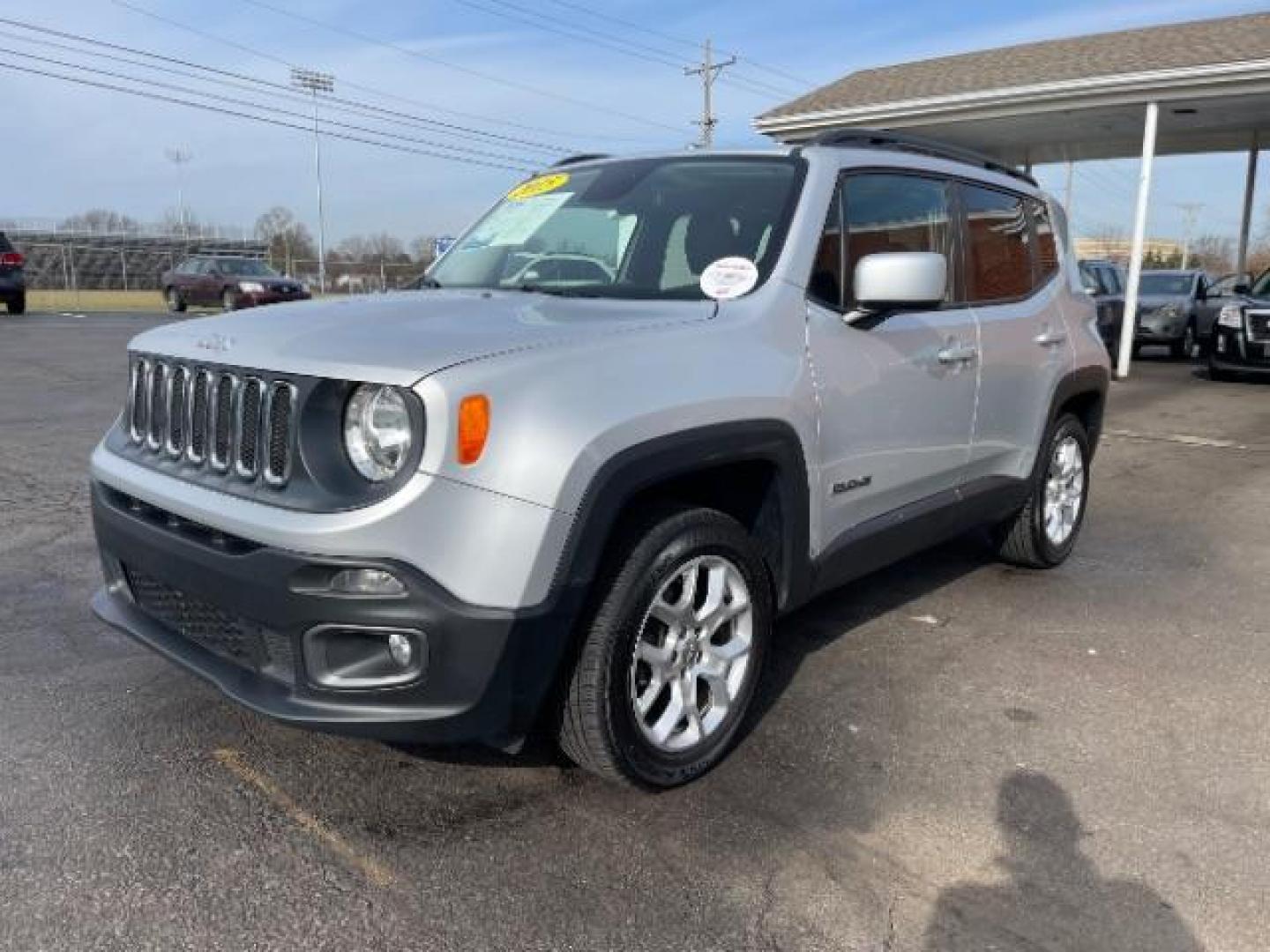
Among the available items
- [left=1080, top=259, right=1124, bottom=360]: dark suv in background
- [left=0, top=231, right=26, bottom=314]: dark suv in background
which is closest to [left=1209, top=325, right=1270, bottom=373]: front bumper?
[left=1080, top=259, right=1124, bottom=360]: dark suv in background

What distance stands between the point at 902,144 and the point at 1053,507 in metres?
2.13

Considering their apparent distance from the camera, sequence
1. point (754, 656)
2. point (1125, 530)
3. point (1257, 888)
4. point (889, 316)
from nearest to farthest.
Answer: point (1257, 888)
point (754, 656)
point (889, 316)
point (1125, 530)

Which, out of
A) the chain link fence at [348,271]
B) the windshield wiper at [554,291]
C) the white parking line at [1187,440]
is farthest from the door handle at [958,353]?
the chain link fence at [348,271]

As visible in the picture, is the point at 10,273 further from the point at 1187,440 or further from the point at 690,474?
the point at 690,474

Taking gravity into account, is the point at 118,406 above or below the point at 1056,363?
below

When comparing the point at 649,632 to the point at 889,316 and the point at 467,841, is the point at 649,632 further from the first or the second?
the point at 889,316

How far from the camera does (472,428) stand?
2.39 meters

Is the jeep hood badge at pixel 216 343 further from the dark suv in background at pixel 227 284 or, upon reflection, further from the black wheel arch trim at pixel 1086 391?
the dark suv in background at pixel 227 284

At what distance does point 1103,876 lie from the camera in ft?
8.59

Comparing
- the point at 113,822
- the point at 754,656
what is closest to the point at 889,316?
the point at 754,656

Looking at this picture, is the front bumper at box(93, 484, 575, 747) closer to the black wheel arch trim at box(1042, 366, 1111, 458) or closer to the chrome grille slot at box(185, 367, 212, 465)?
the chrome grille slot at box(185, 367, 212, 465)

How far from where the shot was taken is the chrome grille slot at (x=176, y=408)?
9.66 ft

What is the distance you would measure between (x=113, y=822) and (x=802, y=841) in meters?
1.82

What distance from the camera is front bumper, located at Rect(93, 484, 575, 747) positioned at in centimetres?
241
